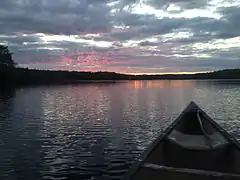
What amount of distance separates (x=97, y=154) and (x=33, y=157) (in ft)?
12.6

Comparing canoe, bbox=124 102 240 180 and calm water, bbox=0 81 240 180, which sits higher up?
canoe, bbox=124 102 240 180

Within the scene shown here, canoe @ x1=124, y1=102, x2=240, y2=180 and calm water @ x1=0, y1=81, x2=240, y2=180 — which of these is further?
calm water @ x1=0, y1=81, x2=240, y2=180

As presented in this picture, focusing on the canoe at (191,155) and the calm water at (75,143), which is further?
the calm water at (75,143)

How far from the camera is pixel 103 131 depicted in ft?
83.3

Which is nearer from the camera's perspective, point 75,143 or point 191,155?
point 191,155

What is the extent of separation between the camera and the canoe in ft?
30.7

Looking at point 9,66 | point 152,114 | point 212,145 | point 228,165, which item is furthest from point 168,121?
point 9,66

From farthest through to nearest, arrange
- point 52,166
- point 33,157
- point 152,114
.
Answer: point 152,114, point 33,157, point 52,166

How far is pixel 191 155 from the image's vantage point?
43.7ft

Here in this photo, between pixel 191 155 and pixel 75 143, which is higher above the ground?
pixel 191 155

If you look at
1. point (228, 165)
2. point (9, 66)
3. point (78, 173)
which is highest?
point (9, 66)

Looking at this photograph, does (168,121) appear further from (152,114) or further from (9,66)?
(9,66)

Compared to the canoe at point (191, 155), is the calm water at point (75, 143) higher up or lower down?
lower down

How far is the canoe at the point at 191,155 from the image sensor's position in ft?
30.7
